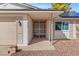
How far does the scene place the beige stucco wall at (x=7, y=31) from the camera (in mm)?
13242

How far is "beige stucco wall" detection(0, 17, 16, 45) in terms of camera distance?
1324cm

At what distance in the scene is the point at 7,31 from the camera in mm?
13414

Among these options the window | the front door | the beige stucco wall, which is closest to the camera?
the beige stucco wall

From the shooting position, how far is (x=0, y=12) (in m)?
12.5

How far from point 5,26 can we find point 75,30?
10873mm

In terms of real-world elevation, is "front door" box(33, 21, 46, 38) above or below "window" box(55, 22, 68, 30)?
below

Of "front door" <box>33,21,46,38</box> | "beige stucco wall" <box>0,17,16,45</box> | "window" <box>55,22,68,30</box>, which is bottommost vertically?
"front door" <box>33,21,46,38</box>

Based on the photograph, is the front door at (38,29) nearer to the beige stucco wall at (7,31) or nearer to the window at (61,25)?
the window at (61,25)

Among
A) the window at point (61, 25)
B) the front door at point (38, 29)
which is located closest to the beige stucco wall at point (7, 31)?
the window at point (61, 25)

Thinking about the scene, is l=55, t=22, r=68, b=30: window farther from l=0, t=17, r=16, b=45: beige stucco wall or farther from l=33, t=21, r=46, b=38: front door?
l=0, t=17, r=16, b=45: beige stucco wall

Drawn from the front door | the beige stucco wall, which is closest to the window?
the front door

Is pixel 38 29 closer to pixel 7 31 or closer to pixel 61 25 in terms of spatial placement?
pixel 61 25

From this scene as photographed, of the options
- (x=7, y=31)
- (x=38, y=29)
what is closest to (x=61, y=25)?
(x=38, y=29)

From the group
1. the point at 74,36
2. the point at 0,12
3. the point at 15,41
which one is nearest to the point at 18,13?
the point at 0,12
